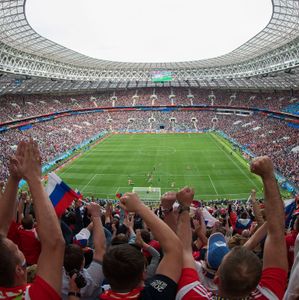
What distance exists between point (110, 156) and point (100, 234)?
46.4 meters

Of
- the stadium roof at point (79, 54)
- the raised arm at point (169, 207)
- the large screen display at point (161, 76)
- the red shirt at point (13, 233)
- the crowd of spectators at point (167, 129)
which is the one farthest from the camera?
the large screen display at point (161, 76)

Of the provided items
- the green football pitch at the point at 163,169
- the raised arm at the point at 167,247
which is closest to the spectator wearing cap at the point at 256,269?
the raised arm at the point at 167,247

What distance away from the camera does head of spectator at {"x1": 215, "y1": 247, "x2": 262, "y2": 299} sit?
2.57 metres

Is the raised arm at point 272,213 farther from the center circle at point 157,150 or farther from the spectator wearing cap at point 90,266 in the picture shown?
the center circle at point 157,150

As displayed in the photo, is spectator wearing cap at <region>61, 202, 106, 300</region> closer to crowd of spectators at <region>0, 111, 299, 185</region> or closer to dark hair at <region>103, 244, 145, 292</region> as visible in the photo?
dark hair at <region>103, 244, 145, 292</region>

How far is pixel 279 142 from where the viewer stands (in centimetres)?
4900

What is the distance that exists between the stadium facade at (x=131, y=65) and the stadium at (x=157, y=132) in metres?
0.25

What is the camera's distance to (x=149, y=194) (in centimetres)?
3344

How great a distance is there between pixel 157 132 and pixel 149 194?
144 ft

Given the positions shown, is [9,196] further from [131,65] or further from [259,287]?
[131,65]

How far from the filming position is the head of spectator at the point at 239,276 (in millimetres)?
2566

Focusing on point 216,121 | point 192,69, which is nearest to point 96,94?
point 192,69

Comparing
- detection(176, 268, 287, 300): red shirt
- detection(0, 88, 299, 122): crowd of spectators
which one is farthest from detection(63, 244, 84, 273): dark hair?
detection(0, 88, 299, 122): crowd of spectators

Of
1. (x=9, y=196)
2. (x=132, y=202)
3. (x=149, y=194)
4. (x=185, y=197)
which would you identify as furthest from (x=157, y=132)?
(x=132, y=202)
